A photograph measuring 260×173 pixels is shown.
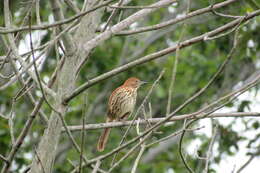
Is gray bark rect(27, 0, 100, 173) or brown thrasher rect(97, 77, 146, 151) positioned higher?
gray bark rect(27, 0, 100, 173)

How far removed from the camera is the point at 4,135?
7.38 m

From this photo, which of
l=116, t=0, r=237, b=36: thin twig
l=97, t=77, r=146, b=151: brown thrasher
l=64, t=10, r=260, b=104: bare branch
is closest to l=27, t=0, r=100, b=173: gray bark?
l=64, t=10, r=260, b=104: bare branch

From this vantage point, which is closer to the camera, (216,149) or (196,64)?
(216,149)

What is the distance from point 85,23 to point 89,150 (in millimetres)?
6036

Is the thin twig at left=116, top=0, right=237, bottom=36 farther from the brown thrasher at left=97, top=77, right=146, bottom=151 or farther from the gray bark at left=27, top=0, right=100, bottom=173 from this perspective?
the brown thrasher at left=97, top=77, right=146, bottom=151

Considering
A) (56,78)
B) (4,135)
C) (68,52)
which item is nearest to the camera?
(68,52)

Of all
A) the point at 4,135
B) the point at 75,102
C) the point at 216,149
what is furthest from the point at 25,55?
the point at 75,102

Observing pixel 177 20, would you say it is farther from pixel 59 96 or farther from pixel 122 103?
pixel 122 103

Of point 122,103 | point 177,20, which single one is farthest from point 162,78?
point 177,20

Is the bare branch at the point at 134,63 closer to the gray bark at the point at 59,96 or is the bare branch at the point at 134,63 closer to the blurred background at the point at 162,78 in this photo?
the gray bark at the point at 59,96

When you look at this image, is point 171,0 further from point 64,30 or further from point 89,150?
point 89,150

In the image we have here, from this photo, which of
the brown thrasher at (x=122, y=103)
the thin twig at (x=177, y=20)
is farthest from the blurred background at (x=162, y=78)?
the thin twig at (x=177, y=20)

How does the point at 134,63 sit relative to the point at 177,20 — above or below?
below

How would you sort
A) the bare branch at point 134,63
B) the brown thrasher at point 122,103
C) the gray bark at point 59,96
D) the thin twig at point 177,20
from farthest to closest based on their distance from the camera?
the brown thrasher at point 122,103 → the thin twig at point 177,20 → the gray bark at point 59,96 → the bare branch at point 134,63
